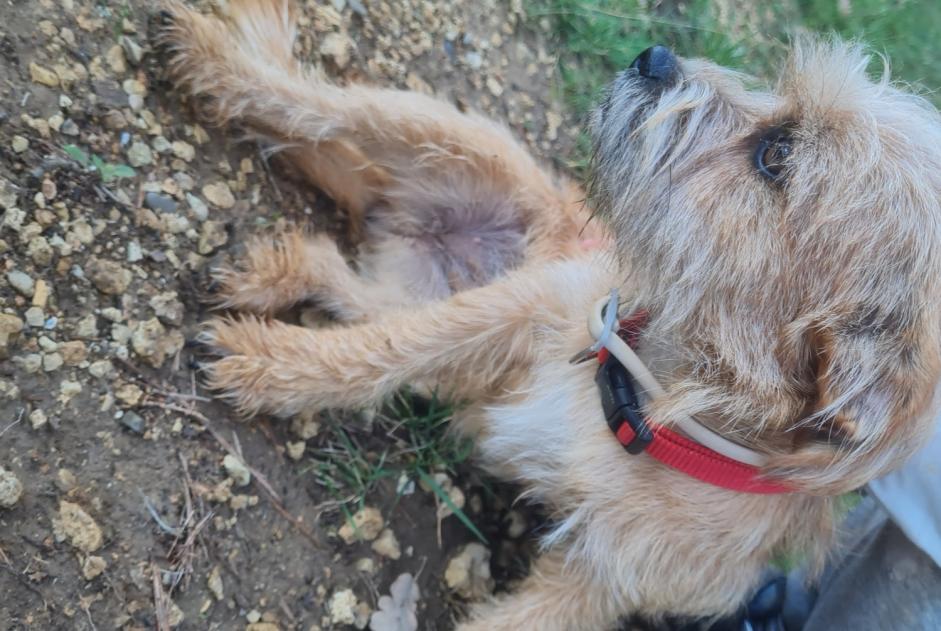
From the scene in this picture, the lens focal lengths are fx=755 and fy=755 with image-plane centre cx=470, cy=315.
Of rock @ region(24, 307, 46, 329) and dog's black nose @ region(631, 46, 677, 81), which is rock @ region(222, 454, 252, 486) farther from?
dog's black nose @ region(631, 46, 677, 81)

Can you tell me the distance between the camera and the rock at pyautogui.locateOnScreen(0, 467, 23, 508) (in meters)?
1.82

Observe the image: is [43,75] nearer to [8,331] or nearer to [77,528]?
[8,331]

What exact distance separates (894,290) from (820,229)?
9.1 inches

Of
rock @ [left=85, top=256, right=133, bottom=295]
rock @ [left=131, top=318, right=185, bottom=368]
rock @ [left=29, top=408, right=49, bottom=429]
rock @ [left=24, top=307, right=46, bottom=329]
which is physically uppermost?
rock @ [left=85, top=256, right=133, bottom=295]

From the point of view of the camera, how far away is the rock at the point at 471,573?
2.76 metres

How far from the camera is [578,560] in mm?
2443

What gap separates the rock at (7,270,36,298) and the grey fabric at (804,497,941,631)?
2532 mm

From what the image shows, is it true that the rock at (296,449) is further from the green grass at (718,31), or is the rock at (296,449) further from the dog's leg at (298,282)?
the green grass at (718,31)

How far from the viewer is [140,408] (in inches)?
85.7

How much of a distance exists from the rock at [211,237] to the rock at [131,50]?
21.0 inches

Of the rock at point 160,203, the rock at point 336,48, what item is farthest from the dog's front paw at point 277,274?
the rock at point 336,48

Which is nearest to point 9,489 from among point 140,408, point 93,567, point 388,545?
point 93,567

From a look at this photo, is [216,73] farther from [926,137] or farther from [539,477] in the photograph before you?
[926,137]

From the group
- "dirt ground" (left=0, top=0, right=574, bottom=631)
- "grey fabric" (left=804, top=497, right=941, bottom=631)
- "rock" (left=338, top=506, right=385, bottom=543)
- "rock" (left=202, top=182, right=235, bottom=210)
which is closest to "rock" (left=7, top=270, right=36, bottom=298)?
"dirt ground" (left=0, top=0, right=574, bottom=631)
